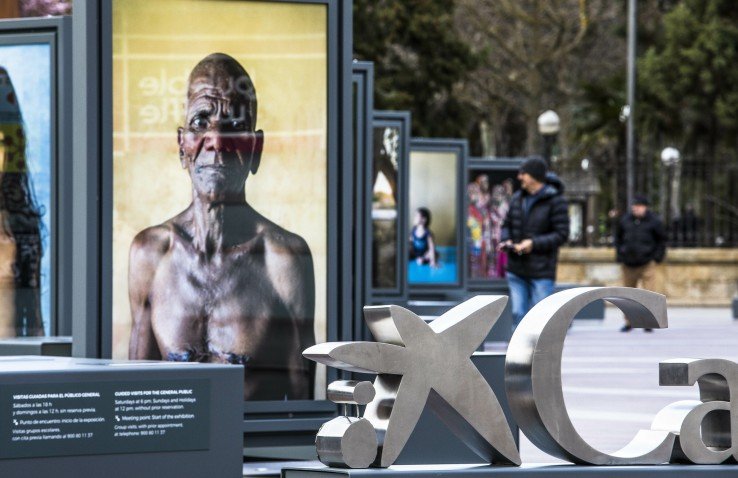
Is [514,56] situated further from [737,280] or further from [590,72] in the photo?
[737,280]

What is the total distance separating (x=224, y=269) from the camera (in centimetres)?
844

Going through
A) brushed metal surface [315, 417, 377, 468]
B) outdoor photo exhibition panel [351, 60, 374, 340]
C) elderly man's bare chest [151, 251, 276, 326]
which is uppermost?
outdoor photo exhibition panel [351, 60, 374, 340]

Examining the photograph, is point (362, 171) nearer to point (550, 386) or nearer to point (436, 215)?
point (550, 386)

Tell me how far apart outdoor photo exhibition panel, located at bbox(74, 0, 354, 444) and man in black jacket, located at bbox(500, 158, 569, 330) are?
22.4 feet

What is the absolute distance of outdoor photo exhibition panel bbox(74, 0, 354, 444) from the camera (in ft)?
26.7

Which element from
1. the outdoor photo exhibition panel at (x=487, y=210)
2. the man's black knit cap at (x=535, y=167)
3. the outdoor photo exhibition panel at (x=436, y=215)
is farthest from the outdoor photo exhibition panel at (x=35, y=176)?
the outdoor photo exhibition panel at (x=487, y=210)

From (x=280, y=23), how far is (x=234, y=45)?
269 millimetres

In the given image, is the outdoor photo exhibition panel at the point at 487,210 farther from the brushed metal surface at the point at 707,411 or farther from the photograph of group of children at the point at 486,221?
the brushed metal surface at the point at 707,411

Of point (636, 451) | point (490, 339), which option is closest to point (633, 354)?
point (490, 339)

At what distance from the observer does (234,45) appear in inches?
339

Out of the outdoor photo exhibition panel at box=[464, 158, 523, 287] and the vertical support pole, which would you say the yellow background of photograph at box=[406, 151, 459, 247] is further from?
the vertical support pole

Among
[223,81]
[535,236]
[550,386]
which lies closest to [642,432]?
[550,386]

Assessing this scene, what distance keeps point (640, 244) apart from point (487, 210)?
2.85 metres

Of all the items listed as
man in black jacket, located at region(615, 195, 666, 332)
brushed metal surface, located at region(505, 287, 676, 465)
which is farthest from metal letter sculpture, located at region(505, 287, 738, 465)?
man in black jacket, located at region(615, 195, 666, 332)
